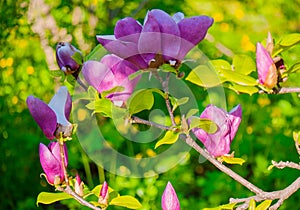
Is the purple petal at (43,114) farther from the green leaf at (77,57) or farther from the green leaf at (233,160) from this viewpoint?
the green leaf at (233,160)

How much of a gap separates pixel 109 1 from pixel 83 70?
2175 mm

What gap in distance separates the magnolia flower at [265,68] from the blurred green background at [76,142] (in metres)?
1.19

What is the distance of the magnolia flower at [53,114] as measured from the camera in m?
0.86

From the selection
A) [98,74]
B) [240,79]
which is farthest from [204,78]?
[98,74]

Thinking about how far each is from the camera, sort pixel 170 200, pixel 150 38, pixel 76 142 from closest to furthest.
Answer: pixel 150 38
pixel 170 200
pixel 76 142

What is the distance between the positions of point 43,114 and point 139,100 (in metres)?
0.14

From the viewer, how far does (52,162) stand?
913mm

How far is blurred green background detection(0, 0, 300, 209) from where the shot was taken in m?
2.22

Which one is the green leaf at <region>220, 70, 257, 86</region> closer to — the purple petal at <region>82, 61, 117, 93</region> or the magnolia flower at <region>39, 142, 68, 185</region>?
the purple petal at <region>82, 61, 117, 93</region>

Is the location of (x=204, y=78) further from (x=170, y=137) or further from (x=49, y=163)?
(x=49, y=163)

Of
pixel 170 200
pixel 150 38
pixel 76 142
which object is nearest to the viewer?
pixel 150 38

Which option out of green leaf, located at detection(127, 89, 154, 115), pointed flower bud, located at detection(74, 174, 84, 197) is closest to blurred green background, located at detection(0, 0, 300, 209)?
pointed flower bud, located at detection(74, 174, 84, 197)

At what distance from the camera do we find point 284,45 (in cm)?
85

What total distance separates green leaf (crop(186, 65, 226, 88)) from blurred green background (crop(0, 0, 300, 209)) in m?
1.15
